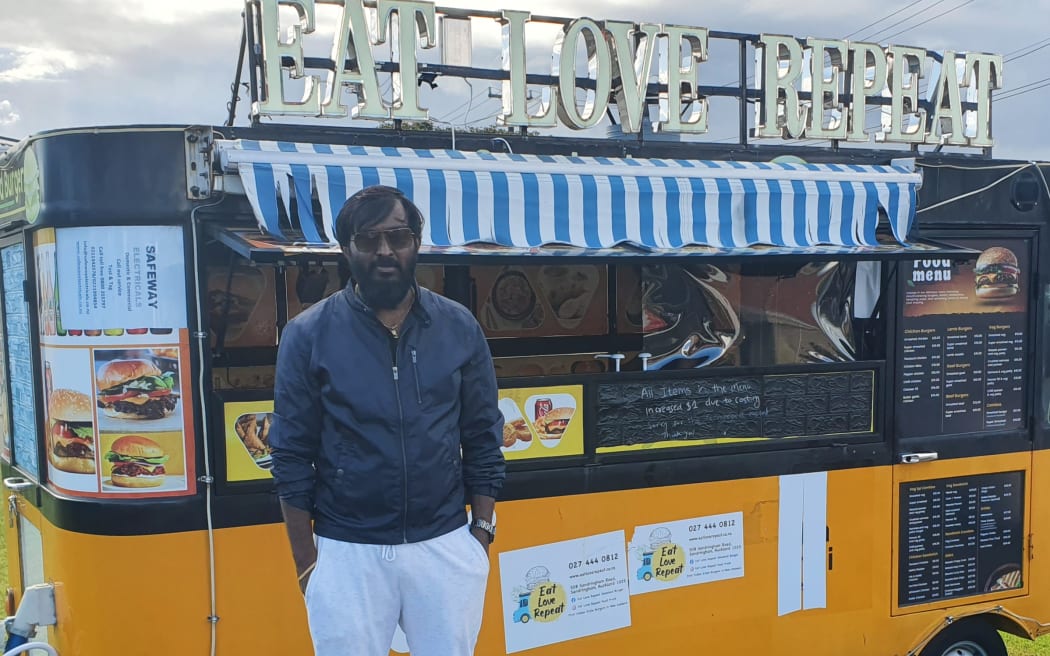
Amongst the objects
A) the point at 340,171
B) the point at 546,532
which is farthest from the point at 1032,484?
the point at 340,171

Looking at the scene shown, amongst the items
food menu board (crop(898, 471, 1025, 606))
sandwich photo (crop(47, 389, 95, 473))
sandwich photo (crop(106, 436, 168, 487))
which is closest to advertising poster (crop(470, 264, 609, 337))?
food menu board (crop(898, 471, 1025, 606))

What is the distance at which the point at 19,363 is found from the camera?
401 cm

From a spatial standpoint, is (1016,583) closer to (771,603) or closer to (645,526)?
(771,603)

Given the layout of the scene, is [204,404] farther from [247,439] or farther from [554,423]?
[554,423]

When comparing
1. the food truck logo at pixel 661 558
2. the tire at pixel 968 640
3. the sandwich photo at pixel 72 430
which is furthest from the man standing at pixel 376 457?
the tire at pixel 968 640

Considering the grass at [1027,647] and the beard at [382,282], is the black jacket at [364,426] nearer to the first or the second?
the beard at [382,282]

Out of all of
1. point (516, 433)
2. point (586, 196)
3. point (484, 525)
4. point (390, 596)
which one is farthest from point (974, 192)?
point (390, 596)

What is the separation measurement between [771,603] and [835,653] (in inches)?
18.9

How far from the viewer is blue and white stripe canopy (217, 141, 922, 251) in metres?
3.57

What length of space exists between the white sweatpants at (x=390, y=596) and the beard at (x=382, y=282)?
2.12ft

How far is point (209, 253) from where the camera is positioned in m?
A: 3.73

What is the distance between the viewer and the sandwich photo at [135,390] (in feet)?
11.2

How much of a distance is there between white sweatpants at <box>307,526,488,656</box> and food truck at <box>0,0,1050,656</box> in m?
1.24

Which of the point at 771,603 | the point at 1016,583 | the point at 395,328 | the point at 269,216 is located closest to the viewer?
the point at 395,328
